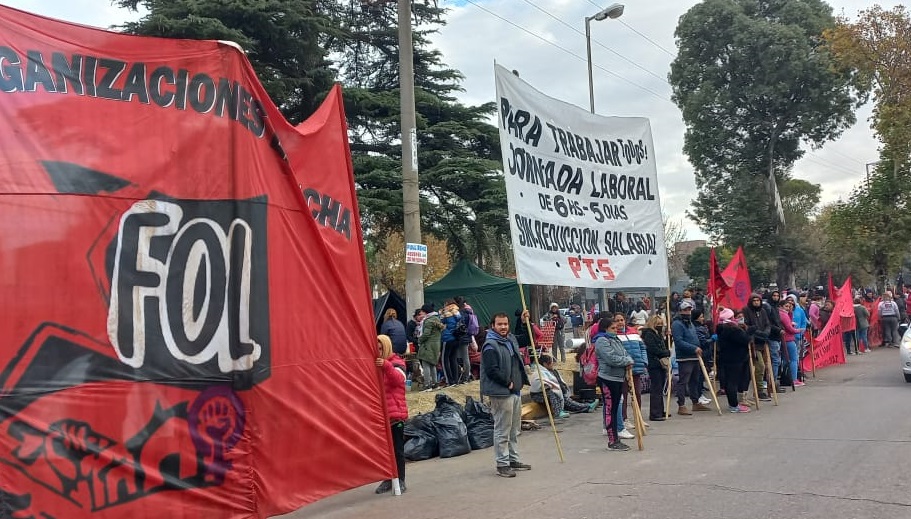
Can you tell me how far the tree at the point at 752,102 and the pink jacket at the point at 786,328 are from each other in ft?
88.7

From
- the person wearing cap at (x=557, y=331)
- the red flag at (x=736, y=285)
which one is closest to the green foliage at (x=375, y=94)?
the person wearing cap at (x=557, y=331)

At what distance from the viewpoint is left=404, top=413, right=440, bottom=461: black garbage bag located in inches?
362

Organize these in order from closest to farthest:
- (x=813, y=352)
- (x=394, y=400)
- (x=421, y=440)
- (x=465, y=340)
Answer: (x=394, y=400), (x=421, y=440), (x=465, y=340), (x=813, y=352)

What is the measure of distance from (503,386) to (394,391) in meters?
1.22

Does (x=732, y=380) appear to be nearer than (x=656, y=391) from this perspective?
No

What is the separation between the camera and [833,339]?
17750 millimetres

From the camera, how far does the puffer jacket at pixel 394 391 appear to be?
7.16 meters

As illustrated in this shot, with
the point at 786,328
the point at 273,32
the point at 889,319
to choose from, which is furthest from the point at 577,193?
the point at 889,319

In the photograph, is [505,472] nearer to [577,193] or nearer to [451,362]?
[577,193]

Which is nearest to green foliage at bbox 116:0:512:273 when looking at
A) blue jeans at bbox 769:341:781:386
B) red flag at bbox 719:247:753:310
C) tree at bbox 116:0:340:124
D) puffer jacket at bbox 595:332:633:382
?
tree at bbox 116:0:340:124

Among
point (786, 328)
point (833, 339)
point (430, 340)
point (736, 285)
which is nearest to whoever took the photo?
point (786, 328)

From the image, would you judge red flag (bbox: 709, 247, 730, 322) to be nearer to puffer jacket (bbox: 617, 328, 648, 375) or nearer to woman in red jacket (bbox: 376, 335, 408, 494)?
puffer jacket (bbox: 617, 328, 648, 375)

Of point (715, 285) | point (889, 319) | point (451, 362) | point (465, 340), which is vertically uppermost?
point (715, 285)

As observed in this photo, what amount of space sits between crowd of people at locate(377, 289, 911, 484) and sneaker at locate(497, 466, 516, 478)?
0.4 inches
